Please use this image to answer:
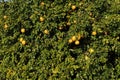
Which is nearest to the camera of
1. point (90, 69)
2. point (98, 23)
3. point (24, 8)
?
point (90, 69)

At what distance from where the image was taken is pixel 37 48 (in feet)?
25.8

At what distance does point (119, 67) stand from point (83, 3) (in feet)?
5.84

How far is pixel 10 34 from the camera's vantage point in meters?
8.46

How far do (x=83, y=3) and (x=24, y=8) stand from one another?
51.9 inches

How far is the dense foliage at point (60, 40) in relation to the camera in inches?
299

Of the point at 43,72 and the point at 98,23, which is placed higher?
the point at 98,23

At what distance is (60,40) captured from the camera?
25.6 feet

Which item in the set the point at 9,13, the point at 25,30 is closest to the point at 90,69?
the point at 25,30

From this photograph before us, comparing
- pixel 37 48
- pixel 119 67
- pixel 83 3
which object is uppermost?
pixel 83 3

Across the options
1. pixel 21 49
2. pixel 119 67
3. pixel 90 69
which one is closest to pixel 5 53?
pixel 21 49

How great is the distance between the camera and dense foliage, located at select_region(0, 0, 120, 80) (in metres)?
7.61

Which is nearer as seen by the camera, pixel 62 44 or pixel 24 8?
pixel 62 44

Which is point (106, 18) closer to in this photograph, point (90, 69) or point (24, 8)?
point (90, 69)

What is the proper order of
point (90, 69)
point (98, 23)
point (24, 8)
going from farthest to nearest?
1. point (24, 8)
2. point (98, 23)
3. point (90, 69)
